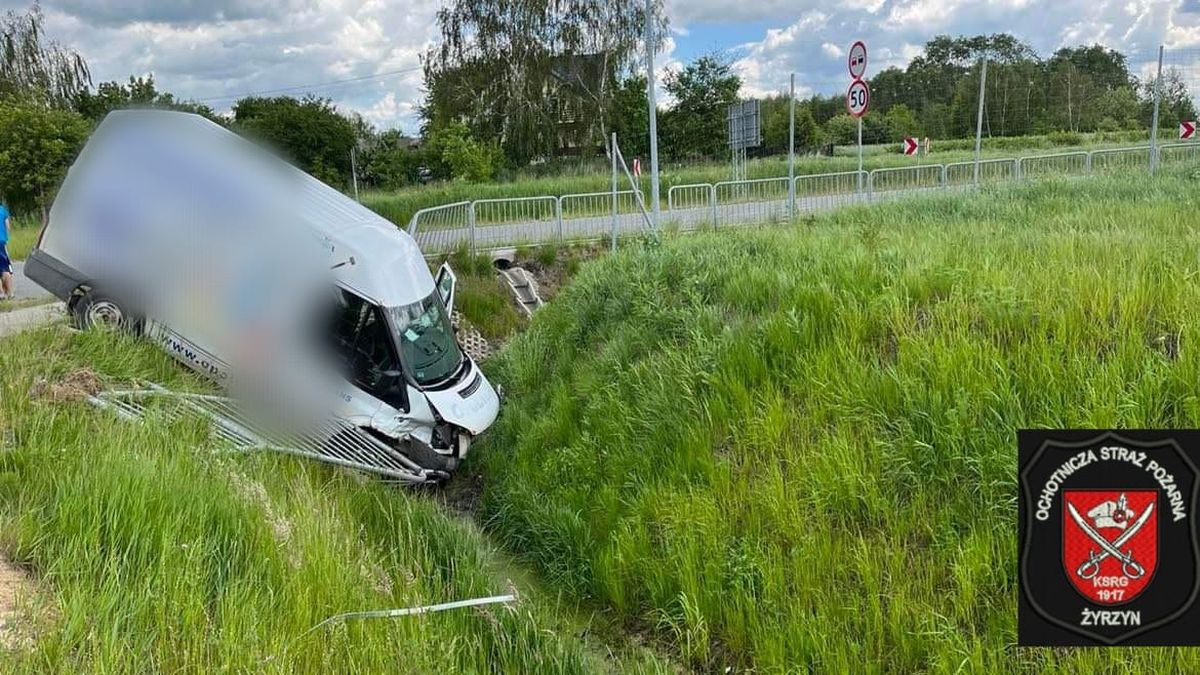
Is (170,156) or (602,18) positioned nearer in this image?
(170,156)

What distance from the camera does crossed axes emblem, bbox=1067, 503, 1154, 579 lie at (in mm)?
2850

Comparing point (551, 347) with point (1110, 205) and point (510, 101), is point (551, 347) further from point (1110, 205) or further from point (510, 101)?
point (510, 101)

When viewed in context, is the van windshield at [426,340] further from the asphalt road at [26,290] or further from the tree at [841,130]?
the tree at [841,130]

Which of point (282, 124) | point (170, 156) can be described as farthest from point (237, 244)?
point (282, 124)

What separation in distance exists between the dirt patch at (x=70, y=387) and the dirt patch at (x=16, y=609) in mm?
2947

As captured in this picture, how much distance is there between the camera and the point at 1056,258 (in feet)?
19.6

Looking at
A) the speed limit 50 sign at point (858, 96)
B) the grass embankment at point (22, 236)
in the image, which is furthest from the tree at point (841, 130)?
the grass embankment at point (22, 236)

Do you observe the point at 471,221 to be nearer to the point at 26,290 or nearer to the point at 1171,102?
the point at 26,290

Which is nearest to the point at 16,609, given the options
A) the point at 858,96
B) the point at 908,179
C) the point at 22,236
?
the point at 858,96

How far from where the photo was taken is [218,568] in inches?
145

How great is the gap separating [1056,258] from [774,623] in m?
4.02

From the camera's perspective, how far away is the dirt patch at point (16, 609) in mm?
2828

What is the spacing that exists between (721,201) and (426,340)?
10530 mm

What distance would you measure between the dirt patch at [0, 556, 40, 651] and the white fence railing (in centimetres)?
1150
